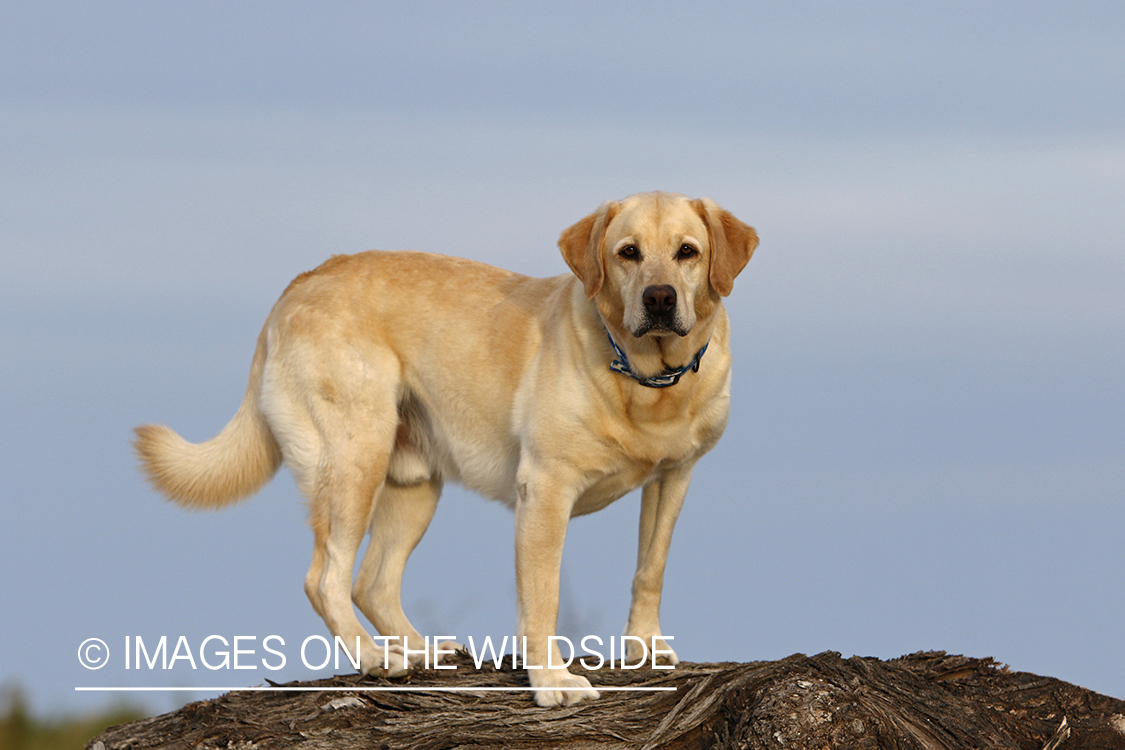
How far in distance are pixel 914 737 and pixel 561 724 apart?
5.66ft

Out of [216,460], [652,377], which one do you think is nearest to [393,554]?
[216,460]

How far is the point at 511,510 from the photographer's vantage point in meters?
6.82

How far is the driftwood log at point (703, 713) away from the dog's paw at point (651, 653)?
0.15m

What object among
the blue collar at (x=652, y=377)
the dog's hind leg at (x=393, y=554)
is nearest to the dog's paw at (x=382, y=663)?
the dog's hind leg at (x=393, y=554)

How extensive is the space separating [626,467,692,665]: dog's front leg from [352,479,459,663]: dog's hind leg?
130 centimetres

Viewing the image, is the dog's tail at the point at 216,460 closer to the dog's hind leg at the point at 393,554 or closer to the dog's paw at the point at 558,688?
the dog's hind leg at the point at 393,554

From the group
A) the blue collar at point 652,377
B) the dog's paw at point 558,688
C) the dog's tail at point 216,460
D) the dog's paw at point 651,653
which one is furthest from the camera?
the dog's tail at point 216,460

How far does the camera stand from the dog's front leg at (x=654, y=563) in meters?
6.55

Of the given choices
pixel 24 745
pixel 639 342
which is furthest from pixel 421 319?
pixel 24 745

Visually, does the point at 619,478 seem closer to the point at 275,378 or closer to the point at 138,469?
the point at 275,378

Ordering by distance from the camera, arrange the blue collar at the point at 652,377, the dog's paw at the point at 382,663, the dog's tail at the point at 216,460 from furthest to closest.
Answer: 1. the dog's tail at the point at 216,460
2. the dog's paw at the point at 382,663
3. the blue collar at the point at 652,377

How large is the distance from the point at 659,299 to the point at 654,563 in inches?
74.2

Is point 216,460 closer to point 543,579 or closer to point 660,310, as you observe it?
point 543,579

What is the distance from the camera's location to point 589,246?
19.4 feet
